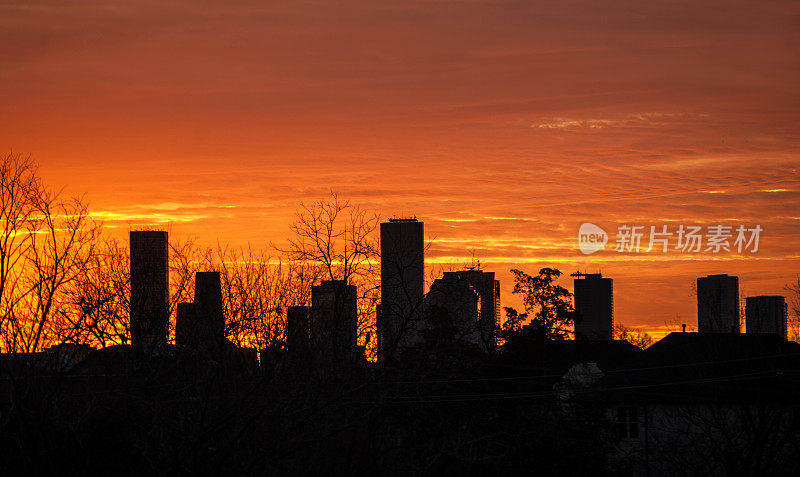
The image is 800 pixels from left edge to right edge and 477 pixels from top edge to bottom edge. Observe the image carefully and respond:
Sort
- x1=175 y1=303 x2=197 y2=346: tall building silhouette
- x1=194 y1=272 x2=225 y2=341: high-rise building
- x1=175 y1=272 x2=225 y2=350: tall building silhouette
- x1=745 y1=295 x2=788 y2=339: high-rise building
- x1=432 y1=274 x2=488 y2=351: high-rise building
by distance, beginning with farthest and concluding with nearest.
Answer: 1. x1=745 y1=295 x2=788 y2=339: high-rise building
2. x1=432 y1=274 x2=488 y2=351: high-rise building
3. x1=175 y1=303 x2=197 y2=346: tall building silhouette
4. x1=194 y1=272 x2=225 y2=341: high-rise building
5. x1=175 y1=272 x2=225 y2=350: tall building silhouette

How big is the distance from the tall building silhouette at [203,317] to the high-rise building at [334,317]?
10.9 ft

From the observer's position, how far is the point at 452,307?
43.5 m

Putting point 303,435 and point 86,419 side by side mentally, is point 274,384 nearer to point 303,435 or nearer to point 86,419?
point 303,435

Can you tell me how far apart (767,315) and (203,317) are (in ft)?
173

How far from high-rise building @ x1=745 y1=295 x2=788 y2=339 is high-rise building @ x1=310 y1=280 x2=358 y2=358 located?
32269 millimetres

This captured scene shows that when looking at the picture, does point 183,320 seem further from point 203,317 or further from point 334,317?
point 334,317

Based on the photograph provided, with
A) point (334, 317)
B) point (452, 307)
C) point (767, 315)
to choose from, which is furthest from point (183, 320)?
point (767, 315)

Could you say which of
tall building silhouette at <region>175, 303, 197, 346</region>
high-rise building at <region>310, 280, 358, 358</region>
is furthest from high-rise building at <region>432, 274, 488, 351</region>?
tall building silhouette at <region>175, 303, 197, 346</region>

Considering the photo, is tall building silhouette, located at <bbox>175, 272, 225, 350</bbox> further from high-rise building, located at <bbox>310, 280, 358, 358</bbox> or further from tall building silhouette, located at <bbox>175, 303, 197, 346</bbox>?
high-rise building, located at <bbox>310, 280, 358, 358</bbox>

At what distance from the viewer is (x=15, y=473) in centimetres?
2019

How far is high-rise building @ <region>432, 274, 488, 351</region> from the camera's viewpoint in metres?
37.3

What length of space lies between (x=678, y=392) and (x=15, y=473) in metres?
33.0

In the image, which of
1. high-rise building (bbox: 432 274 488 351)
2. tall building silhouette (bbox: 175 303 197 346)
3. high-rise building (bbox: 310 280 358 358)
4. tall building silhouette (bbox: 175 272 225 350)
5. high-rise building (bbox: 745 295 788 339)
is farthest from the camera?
high-rise building (bbox: 745 295 788 339)

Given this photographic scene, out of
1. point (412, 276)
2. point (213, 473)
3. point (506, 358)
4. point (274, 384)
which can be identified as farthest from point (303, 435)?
point (506, 358)
